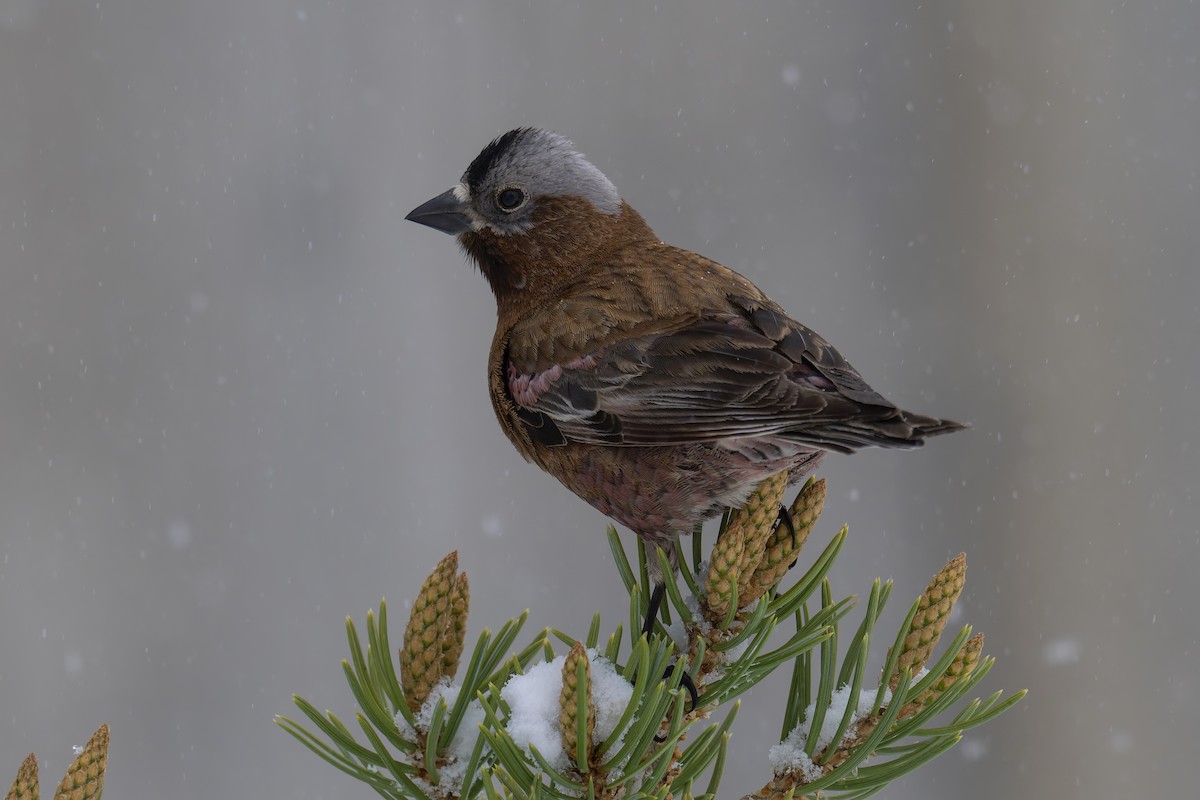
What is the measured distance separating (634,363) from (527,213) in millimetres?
440

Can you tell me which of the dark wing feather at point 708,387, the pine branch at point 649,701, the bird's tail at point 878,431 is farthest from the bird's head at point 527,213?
the pine branch at point 649,701

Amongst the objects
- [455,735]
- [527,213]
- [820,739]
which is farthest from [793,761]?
[527,213]

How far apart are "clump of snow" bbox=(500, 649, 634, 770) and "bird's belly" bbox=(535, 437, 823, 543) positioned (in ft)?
1.10

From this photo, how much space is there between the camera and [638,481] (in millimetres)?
1367

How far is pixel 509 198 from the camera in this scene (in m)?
A: 1.81

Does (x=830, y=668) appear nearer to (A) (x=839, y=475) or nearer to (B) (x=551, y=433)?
(B) (x=551, y=433)

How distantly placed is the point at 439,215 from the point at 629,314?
44 cm

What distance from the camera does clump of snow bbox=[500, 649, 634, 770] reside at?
2.99 feet

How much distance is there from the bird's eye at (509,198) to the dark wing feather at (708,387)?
1.18 feet

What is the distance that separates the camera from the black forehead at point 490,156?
70.2 inches

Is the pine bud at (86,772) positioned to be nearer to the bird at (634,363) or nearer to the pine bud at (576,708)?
the pine bud at (576,708)

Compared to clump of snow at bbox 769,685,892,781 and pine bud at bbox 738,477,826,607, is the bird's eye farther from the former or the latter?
clump of snow at bbox 769,685,892,781

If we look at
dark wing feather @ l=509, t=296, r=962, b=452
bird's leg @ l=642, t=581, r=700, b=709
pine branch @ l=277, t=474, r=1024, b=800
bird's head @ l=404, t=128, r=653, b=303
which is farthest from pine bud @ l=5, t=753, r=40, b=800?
bird's head @ l=404, t=128, r=653, b=303

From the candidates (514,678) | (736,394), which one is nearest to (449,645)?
(514,678)
